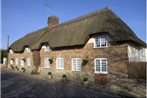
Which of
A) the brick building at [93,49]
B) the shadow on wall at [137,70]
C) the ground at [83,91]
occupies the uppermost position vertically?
the brick building at [93,49]

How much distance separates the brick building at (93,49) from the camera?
19438 millimetres

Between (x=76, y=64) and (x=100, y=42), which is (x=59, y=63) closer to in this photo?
(x=76, y=64)

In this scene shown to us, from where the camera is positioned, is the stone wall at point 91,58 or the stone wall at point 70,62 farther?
the stone wall at point 70,62

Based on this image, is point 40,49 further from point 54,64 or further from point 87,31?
point 87,31

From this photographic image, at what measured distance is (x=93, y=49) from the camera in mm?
21625

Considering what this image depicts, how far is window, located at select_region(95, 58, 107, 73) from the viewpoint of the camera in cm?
2044

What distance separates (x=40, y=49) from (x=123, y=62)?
54.6ft

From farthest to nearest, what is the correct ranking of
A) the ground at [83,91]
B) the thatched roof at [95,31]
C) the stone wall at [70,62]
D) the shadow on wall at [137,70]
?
1. the stone wall at [70,62]
2. the thatched roof at [95,31]
3. the shadow on wall at [137,70]
4. the ground at [83,91]

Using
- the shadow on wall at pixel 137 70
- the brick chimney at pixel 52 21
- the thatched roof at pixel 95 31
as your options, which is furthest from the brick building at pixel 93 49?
the brick chimney at pixel 52 21

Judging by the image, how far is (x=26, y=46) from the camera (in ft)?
122

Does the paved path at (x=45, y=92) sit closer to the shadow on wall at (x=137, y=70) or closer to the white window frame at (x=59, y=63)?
the shadow on wall at (x=137, y=70)

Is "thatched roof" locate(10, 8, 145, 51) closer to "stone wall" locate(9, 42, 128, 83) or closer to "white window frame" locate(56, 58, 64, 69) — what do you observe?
"stone wall" locate(9, 42, 128, 83)

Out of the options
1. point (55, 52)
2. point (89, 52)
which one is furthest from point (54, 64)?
point (89, 52)

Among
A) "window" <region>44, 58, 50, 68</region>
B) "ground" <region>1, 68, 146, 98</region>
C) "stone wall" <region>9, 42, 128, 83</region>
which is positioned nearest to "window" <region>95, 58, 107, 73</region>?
"stone wall" <region>9, 42, 128, 83</region>
